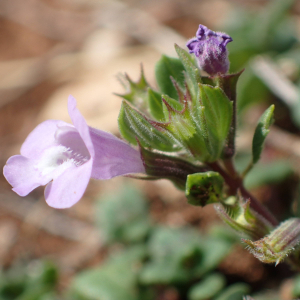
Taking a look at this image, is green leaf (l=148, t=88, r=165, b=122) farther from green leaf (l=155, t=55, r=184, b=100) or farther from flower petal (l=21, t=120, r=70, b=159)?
flower petal (l=21, t=120, r=70, b=159)

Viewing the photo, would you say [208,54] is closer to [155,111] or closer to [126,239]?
[155,111]

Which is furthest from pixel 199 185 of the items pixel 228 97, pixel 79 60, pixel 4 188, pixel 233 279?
pixel 79 60

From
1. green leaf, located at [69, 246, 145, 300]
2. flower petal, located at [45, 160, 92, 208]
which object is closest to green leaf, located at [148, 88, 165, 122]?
flower petal, located at [45, 160, 92, 208]

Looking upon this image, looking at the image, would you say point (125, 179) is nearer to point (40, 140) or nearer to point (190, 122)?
point (40, 140)

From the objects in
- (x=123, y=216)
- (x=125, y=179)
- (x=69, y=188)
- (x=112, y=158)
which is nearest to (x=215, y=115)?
(x=112, y=158)

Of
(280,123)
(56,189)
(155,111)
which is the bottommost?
(280,123)
